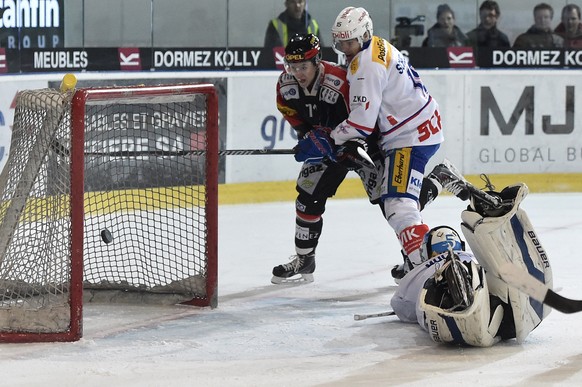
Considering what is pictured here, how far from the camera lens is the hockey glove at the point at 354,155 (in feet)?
15.3

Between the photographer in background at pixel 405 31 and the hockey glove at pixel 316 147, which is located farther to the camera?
the photographer in background at pixel 405 31

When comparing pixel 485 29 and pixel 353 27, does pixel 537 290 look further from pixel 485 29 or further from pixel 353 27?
pixel 485 29

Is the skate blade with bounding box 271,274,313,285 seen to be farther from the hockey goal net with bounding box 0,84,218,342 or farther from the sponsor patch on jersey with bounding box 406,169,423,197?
the sponsor patch on jersey with bounding box 406,169,423,197

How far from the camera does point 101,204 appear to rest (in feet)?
17.0

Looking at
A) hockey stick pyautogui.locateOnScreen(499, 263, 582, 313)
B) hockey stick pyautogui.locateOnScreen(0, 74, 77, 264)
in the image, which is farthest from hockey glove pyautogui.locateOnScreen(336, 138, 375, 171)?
hockey stick pyautogui.locateOnScreen(0, 74, 77, 264)

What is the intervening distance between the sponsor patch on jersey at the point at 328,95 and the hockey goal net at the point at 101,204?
50 centimetres

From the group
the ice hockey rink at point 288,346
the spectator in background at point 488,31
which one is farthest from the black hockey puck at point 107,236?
the spectator in background at point 488,31

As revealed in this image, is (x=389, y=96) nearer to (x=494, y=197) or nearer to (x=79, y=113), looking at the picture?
(x=494, y=197)

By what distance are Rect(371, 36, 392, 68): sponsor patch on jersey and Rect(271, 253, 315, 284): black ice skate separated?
101 centimetres

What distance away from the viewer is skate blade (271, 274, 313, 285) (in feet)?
17.3

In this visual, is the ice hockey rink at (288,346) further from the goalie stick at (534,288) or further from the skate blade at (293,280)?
the goalie stick at (534,288)

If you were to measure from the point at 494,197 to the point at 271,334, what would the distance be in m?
0.86

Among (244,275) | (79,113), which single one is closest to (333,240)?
(244,275)

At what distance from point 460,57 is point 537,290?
455 cm
